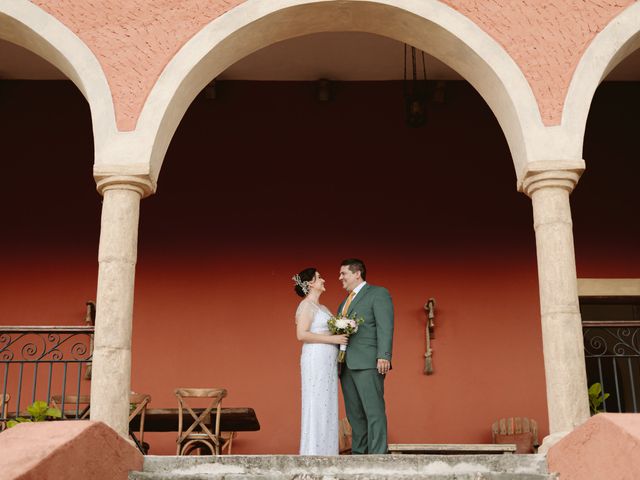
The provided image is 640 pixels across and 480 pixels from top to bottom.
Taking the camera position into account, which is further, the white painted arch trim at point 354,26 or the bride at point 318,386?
the bride at point 318,386

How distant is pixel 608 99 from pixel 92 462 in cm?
748

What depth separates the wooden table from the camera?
8.10 meters

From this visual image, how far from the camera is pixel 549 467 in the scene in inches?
229

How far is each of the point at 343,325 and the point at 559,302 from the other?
163cm

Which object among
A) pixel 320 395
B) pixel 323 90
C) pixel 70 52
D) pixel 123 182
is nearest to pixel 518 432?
pixel 320 395

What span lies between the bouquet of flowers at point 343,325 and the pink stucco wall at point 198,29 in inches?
87.0

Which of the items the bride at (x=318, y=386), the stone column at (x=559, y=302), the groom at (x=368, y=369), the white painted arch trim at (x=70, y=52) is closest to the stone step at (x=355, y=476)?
the stone column at (x=559, y=302)

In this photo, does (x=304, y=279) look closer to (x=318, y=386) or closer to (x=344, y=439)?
(x=318, y=386)

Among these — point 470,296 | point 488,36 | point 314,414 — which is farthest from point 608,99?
point 314,414

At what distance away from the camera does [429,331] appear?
947cm

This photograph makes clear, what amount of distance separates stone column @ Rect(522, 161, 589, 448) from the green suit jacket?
1173mm

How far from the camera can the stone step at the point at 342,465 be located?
5613mm

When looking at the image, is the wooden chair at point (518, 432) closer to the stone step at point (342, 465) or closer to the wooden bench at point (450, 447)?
the wooden bench at point (450, 447)

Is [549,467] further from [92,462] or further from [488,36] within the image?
[488,36]
